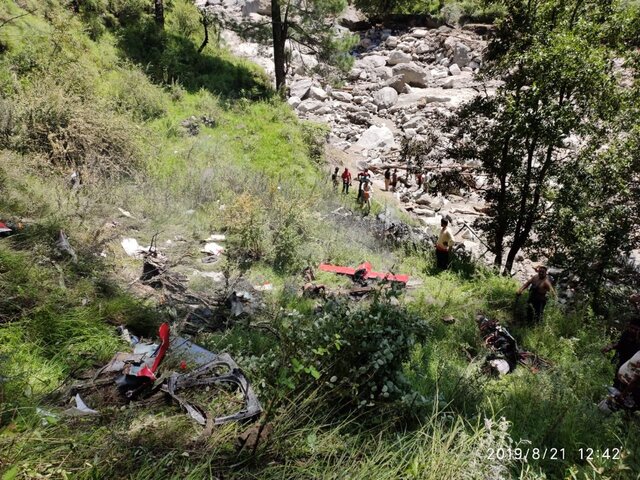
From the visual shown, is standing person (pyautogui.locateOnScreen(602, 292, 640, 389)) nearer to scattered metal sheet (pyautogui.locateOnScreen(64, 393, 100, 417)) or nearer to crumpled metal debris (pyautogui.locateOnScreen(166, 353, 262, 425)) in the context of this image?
crumpled metal debris (pyautogui.locateOnScreen(166, 353, 262, 425))

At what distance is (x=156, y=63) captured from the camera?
13867 millimetres

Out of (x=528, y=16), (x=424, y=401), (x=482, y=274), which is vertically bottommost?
(x=482, y=274)

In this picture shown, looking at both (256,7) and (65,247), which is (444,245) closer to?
(65,247)

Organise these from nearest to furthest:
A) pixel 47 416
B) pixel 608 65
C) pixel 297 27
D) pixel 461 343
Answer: pixel 47 416
pixel 461 343
pixel 608 65
pixel 297 27

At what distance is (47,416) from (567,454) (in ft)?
9.72

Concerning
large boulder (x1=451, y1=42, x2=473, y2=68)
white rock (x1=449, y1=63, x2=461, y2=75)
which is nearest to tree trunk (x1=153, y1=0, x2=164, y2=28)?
white rock (x1=449, y1=63, x2=461, y2=75)

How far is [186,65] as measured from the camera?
47.2 feet

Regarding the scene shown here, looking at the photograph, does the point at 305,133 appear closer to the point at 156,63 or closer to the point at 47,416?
the point at 156,63

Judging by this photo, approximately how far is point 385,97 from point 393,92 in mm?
608

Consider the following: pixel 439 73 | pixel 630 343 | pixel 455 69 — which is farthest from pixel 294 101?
pixel 630 343

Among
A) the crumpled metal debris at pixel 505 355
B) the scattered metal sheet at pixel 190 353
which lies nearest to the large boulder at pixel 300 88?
the crumpled metal debris at pixel 505 355

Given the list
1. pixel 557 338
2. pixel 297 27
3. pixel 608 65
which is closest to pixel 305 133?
pixel 297 27

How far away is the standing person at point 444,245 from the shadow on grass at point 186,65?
953cm

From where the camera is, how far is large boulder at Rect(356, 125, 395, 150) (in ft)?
57.5
